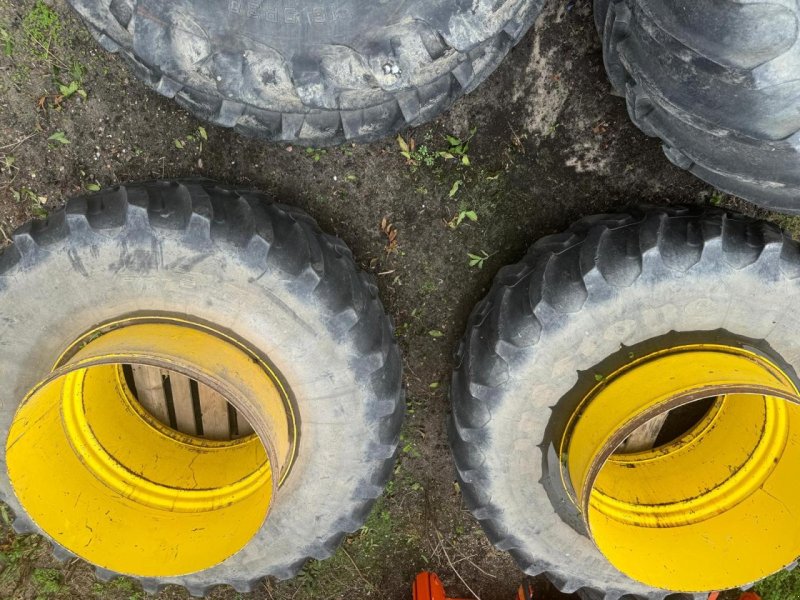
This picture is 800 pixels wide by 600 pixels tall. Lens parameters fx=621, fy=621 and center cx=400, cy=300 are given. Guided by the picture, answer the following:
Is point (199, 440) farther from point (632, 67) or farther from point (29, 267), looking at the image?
point (632, 67)

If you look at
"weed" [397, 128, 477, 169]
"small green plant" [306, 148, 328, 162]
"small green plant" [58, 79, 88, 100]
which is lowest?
"small green plant" [58, 79, 88, 100]

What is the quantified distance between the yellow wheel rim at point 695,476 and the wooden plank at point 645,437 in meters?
0.14

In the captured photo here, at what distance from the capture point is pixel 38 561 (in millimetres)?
4383

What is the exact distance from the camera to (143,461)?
3.24 m

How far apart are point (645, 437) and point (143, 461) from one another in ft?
9.22

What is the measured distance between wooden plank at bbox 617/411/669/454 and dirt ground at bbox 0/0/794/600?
3.94 feet

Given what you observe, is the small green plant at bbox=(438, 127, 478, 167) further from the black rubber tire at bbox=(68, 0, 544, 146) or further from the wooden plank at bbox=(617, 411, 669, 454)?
the wooden plank at bbox=(617, 411, 669, 454)

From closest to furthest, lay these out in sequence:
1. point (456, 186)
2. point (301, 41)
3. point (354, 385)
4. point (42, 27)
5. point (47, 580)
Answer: point (301, 41), point (354, 385), point (42, 27), point (456, 186), point (47, 580)

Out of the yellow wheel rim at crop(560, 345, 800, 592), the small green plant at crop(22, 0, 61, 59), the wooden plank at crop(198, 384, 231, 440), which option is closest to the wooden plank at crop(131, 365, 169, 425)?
the wooden plank at crop(198, 384, 231, 440)

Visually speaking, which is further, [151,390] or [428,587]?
[428,587]

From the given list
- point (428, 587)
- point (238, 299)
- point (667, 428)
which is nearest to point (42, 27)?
point (238, 299)

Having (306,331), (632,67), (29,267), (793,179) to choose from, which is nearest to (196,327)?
(306,331)

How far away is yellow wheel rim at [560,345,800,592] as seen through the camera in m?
2.58

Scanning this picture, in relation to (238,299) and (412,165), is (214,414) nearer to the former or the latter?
(238,299)
